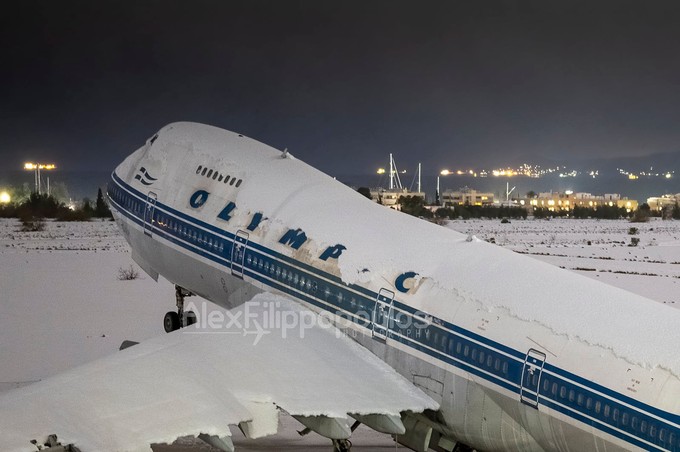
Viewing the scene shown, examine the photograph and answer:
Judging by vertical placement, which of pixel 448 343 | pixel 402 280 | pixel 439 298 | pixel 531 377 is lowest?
pixel 531 377

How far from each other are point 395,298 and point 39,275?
2903 centimetres

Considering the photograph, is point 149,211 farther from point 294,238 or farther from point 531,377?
point 531,377

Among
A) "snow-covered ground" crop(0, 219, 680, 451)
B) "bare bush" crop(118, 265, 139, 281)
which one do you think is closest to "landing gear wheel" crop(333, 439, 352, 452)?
"snow-covered ground" crop(0, 219, 680, 451)

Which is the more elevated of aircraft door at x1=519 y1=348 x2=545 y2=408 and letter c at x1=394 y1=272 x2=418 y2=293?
letter c at x1=394 y1=272 x2=418 y2=293

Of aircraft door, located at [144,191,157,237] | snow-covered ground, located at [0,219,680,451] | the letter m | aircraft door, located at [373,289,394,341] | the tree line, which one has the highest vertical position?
the tree line

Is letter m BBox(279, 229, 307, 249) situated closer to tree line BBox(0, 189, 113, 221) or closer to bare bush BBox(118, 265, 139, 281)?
bare bush BBox(118, 265, 139, 281)

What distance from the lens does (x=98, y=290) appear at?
111 feet

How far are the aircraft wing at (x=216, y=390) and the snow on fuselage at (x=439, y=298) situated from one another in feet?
2.15

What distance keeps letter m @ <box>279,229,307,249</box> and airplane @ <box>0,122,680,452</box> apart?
0.10 ft

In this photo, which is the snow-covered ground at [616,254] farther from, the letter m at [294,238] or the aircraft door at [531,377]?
the aircraft door at [531,377]

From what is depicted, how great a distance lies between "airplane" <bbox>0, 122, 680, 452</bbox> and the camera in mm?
10203

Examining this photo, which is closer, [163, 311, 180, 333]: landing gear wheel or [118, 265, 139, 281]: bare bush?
[163, 311, 180, 333]: landing gear wheel

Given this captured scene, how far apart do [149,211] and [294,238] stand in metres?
5.95

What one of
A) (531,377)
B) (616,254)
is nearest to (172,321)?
(531,377)
